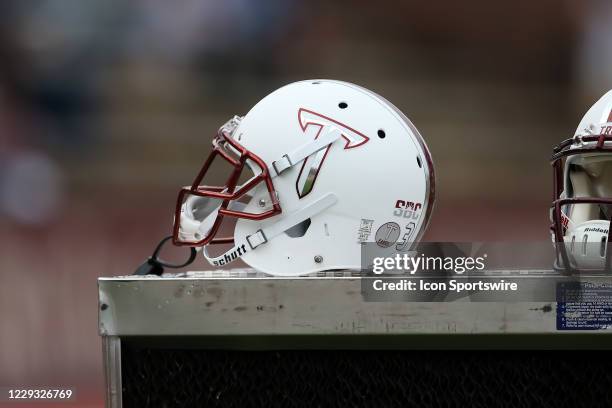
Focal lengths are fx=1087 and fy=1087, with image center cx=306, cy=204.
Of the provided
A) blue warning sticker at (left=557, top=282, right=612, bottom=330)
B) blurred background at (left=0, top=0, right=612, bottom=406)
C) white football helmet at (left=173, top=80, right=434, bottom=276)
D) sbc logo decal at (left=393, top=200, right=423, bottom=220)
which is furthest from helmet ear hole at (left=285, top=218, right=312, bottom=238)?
blurred background at (left=0, top=0, right=612, bottom=406)

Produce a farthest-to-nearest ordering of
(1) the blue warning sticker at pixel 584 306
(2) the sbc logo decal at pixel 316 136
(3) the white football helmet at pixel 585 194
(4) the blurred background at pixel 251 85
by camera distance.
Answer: (4) the blurred background at pixel 251 85, (2) the sbc logo decal at pixel 316 136, (3) the white football helmet at pixel 585 194, (1) the blue warning sticker at pixel 584 306

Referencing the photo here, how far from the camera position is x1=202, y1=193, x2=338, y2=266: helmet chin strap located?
2.01 meters

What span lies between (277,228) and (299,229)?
5 centimetres

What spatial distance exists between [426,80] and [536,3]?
116 cm

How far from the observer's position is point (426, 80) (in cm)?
767

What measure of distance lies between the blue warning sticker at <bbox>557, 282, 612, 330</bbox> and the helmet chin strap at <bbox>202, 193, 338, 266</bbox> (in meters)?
0.56

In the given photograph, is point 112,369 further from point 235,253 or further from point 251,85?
point 251,85

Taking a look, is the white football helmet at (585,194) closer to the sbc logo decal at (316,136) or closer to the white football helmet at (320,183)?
the white football helmet at (320,183)

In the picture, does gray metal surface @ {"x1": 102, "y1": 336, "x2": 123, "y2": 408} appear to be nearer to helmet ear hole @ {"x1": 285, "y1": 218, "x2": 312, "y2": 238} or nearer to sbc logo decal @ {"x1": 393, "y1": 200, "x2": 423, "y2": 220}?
helmet ear hole @ {"x1": 285, "y1": 218, "x2": 312, "y2": 238}

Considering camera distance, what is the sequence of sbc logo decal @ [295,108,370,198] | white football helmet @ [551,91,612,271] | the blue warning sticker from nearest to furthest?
the blue warning sticker → white football helmet @ [551,91,612,271] → sbc logo decal @ [295,108,370,198]

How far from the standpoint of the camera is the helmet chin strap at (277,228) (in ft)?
6.58

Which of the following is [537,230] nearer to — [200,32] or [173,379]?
[200,32]

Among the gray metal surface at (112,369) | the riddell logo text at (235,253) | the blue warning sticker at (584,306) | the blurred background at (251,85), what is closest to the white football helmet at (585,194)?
the blue warning sticker at (584,306)

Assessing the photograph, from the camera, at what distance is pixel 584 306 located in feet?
5.08
